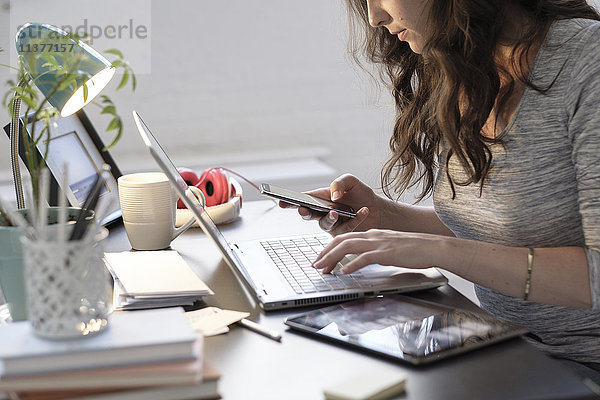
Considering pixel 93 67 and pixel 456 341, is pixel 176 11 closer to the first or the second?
pixel 93 67

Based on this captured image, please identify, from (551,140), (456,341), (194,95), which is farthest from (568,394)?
(194,95)

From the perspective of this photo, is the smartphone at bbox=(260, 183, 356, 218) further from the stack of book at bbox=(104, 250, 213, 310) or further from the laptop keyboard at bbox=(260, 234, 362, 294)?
the stack of book at bbox=(104, 250, 213, 310)

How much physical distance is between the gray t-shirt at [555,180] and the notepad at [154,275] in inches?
18.8

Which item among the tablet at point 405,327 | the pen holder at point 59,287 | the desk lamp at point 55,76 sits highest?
the desk lamp at point 55,76

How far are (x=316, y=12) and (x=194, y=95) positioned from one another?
54 centimetres

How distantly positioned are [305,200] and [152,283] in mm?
341

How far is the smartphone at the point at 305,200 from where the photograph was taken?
1.27 m

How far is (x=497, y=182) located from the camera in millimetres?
1213

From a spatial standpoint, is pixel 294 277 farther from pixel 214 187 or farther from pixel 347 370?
pixel 214 187

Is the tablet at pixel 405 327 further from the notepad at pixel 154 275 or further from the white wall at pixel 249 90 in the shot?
the white wall at pixel 249 90

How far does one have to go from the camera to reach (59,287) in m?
0.75

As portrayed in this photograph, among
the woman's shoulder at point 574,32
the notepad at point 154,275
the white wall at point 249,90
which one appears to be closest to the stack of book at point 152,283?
the notepad at point 154,275

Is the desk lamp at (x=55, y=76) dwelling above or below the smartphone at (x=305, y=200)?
above

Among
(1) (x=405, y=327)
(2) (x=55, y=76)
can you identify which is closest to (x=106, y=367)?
(1) (x=405, y=327)
